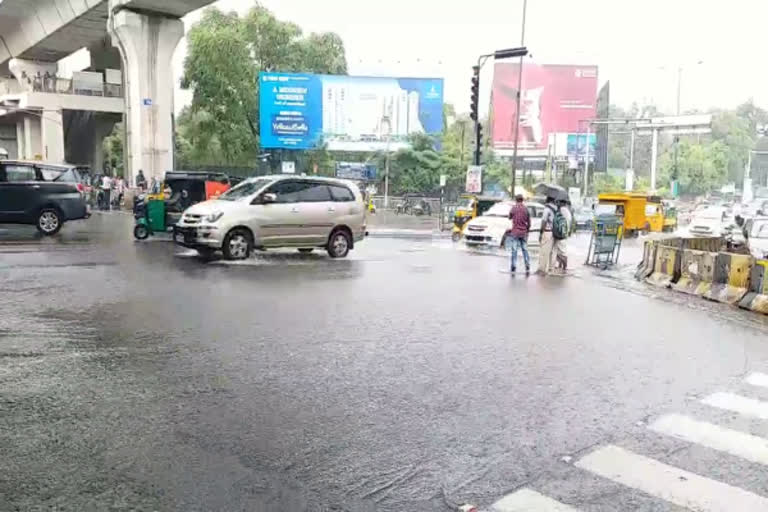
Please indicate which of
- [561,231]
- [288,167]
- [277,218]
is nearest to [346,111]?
[288,167]

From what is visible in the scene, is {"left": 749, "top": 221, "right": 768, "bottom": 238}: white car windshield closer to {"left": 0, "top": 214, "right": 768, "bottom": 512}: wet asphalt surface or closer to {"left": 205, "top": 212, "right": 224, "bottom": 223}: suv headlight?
{"left": 0, "top": 214, "right": 768, "bottom": 512}: wet asphalt surface

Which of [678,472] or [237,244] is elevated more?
[237,244]

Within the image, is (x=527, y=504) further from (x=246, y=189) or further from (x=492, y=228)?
(x=492, y=228)

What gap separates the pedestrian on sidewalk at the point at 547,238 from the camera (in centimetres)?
1551

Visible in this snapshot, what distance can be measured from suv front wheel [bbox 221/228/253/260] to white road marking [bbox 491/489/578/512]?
455 inches

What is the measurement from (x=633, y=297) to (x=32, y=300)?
954cm

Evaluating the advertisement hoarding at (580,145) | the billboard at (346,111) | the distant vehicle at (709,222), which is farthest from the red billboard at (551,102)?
the distant vehicle at (709,222)

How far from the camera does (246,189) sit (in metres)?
15.6

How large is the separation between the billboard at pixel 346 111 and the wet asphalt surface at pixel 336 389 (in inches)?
1150

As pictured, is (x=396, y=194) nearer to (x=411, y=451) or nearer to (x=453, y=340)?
(x=453, y=340)

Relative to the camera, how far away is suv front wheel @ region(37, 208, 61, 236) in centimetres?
1841

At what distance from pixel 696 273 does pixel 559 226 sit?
10.1 ft

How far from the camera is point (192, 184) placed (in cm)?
1941

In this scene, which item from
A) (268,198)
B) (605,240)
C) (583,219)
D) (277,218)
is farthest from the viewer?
(583,219)
